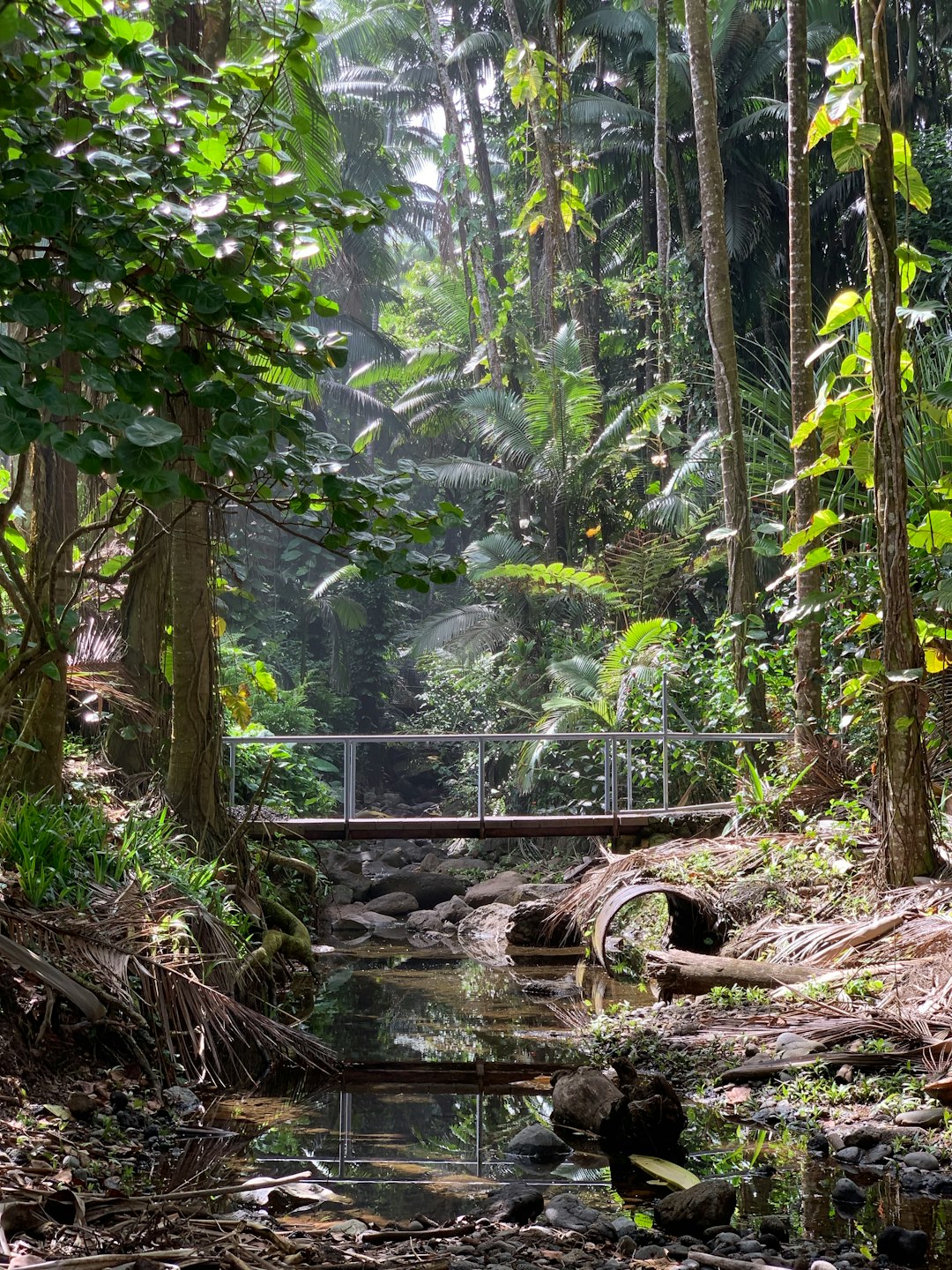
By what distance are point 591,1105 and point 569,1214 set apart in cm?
106

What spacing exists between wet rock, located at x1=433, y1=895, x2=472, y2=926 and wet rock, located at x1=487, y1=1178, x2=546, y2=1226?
26.7 ft

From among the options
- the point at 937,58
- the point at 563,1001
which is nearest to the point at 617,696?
the point at 563,1001

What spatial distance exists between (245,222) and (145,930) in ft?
11.1

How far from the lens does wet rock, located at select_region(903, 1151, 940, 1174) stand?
13.5 feet

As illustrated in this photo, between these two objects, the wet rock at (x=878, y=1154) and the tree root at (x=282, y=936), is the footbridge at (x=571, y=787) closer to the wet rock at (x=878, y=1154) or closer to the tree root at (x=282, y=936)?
the tree root at (x=282, y=936)

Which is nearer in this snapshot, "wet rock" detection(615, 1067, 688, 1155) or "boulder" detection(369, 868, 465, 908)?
"wet rock" detection(615, 1067, 688, 1155)

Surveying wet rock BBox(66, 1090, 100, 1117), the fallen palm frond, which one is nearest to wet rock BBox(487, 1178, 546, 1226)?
wet rock BBox(66, 1090, 100, 1117)

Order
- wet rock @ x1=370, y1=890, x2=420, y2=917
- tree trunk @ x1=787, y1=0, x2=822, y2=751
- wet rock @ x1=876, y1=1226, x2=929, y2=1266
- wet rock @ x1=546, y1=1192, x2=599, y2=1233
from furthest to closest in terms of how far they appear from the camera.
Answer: wet rock @ x1=370, y1=890, x2=420, y2=917
tree trunk @ x1=787, y1=0, x2=822, y2=751
wet rock @ x1=546, y1=1192, x2=599, y2=1233
wet rock @ x1=876, y1=1226, x2=929, y2=1266

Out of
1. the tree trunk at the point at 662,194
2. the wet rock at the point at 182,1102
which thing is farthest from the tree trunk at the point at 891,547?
the tree trunk at the point at 662,194

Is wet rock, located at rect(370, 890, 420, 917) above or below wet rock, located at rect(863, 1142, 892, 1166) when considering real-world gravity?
above

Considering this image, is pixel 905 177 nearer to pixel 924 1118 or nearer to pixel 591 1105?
pixel 924 1118

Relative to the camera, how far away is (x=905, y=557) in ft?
20.9

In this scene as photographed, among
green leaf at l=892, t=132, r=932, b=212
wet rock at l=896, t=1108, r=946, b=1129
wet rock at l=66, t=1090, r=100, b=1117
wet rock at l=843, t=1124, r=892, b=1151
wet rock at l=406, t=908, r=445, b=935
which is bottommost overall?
wet rock at l=843, t=1124, r=892, b=1151

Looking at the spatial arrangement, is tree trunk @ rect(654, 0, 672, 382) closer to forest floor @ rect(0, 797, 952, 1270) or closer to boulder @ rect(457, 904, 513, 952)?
boulder @ rect(457, 904, 513, 952)
